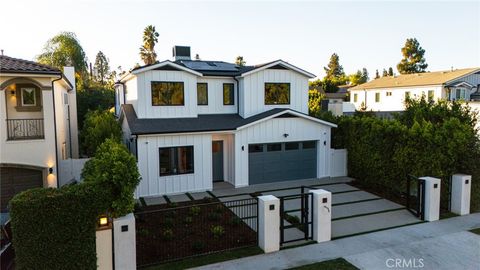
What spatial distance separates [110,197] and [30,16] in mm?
7764

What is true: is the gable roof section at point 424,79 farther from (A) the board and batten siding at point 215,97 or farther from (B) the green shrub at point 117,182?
(B) the green shrub at point 117,182

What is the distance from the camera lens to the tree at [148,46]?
47812 mm

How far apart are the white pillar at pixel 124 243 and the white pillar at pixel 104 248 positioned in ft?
0.34

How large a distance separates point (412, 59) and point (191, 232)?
6370cm

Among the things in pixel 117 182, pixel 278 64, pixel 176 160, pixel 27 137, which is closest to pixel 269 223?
pixel 117 182

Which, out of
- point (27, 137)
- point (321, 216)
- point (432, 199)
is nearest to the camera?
point (321, 216)

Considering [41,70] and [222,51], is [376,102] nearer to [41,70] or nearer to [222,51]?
[222,51]

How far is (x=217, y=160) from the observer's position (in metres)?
16.5

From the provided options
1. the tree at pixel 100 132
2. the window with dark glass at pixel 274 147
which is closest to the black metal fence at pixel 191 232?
the window with dark glass at pixel 274 147

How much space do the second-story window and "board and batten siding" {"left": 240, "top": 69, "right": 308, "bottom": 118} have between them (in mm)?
3243

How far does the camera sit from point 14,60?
1295cm

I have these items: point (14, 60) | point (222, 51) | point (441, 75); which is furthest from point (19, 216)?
point (441, 75)

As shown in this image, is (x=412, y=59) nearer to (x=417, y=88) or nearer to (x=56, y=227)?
(x=417, y=88)

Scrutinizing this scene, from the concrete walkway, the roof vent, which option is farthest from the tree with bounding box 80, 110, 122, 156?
the concrete walkway
